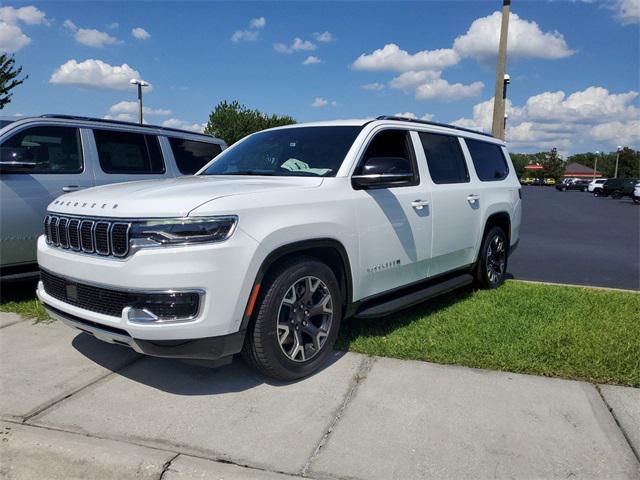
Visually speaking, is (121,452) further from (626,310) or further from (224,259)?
(626,310)

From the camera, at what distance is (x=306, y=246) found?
3.54m

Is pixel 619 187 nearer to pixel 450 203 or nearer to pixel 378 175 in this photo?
pixel 450 203

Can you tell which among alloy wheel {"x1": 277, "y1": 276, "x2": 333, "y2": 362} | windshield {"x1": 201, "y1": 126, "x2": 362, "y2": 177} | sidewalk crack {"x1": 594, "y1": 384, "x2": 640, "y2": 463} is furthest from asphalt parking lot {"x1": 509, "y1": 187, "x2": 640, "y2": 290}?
alloy wheel {"x1": 277, "y1": 276, "x2": 333, "y2": 362}

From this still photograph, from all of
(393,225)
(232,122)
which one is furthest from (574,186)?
(393,225)

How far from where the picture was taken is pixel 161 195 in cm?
323

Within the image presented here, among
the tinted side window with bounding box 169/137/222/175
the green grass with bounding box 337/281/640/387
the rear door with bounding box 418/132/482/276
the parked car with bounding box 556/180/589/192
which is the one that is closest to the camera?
the green grass with bounding box 337/281/640/387

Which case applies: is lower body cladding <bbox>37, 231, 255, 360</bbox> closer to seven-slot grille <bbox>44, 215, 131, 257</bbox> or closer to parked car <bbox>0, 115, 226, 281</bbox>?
seven-slot grille <bbox>44, 215, 131, 257</bbox>

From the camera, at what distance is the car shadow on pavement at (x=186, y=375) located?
3585 millimetres

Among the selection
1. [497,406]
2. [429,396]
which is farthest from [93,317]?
[497,406]

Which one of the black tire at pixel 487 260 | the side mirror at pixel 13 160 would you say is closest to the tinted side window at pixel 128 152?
the side mirror at pixel 13 160

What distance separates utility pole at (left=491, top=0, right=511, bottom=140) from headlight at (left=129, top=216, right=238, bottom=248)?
37.4 ft

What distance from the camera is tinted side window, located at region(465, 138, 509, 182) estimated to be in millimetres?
5914

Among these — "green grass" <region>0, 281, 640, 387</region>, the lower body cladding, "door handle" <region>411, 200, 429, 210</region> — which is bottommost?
"green grass" <region>0, 281, 640, 387</region>

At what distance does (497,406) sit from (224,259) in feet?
6.55
